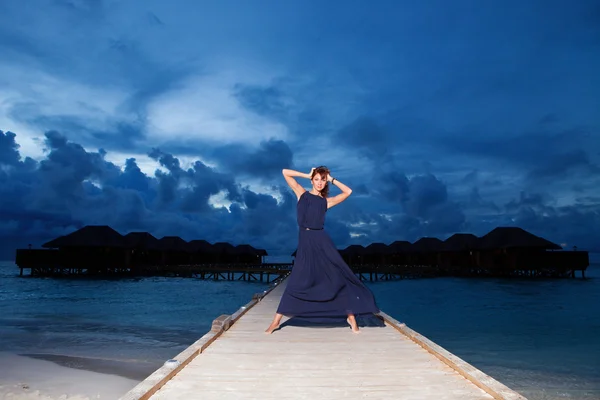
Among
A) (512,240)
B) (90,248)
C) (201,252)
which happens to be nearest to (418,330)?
(512,240)

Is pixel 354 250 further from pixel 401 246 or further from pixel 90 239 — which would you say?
pixel 90 239

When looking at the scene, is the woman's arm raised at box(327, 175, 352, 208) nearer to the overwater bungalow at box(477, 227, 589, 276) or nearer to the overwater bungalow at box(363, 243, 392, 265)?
the overwater bungalow at box(477, 227, 589, 276)

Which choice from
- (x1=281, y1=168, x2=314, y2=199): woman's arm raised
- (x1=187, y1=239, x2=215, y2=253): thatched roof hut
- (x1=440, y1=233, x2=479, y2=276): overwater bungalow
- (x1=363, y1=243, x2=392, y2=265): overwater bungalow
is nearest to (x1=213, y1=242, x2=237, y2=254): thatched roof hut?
(x1=187, y1=239, x2=215, y2=253): thatched roof hut

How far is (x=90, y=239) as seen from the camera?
41.1 meters

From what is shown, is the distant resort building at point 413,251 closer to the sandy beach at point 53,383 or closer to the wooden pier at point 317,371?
the sandy beach at point 53,383

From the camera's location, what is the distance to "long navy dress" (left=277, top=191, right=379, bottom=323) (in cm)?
444

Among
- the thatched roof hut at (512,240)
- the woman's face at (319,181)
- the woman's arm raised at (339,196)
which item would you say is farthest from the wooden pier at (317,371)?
the thatched roof hut at (512,240)

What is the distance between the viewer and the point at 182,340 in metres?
12.7

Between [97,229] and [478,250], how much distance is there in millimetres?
38639

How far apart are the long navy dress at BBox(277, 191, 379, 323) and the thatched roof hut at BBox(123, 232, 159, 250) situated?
44.5m

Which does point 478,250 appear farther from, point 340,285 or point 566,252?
point 340,285

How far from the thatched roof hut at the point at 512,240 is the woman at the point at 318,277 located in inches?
1531

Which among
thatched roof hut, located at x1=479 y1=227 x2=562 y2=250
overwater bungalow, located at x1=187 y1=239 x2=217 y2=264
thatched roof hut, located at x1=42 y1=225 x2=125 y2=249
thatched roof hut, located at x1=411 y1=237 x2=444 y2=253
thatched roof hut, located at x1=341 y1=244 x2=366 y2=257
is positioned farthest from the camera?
thatched roof hut, located at x1=341 y1=244 x2=366 y2=257

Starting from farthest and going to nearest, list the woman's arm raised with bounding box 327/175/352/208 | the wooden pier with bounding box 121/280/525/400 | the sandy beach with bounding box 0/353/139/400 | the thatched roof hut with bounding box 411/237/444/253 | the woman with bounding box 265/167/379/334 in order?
the thatched roof hut with bounding box 411/237/444/253, the sandy beach with bounding box 0/353/139/400, the woman's arm raised with bounding box 327/175/352/208, the woman with bounding box 265/167/379/334, the wooden pier with bounding box 121/280/525/400
